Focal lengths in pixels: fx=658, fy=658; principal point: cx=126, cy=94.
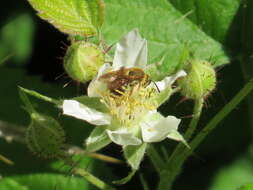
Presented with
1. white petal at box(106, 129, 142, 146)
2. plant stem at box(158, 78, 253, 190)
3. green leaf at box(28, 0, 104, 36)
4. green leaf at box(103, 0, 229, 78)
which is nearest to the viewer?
white petal at box(106, 129, 142, 146)

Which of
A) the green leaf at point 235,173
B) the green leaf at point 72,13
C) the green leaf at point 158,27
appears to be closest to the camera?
the green leaf at point 72,13

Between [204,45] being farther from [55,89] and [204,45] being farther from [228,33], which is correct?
[55,89]

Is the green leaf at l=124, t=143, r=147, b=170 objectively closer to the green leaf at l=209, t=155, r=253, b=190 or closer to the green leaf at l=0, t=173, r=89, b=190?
the green leaf at l=0, t=173, r=89, b=190

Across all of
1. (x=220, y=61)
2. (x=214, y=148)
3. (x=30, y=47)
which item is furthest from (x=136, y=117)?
(x=30, y=47)

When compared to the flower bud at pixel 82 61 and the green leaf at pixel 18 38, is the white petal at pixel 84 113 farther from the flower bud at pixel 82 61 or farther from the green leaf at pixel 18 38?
the green leaf at pixel 18 38

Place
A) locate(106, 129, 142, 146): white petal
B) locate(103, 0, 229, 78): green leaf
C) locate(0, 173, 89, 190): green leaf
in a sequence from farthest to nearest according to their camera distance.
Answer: locate(0, 173, 89, 190): green leaf → locate(103, 0, 229, 78): green leaf → locate(106, 129, 142, 146): white petal

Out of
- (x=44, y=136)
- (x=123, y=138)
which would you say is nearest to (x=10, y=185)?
(x=44, y=136)

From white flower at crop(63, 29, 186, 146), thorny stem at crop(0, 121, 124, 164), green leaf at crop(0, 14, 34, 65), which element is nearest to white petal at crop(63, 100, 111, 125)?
white flower at crop(63, 29, 186, 146)

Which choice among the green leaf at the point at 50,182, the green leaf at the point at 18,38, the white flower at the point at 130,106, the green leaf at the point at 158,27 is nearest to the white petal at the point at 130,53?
the white flower at the point at 130,106
